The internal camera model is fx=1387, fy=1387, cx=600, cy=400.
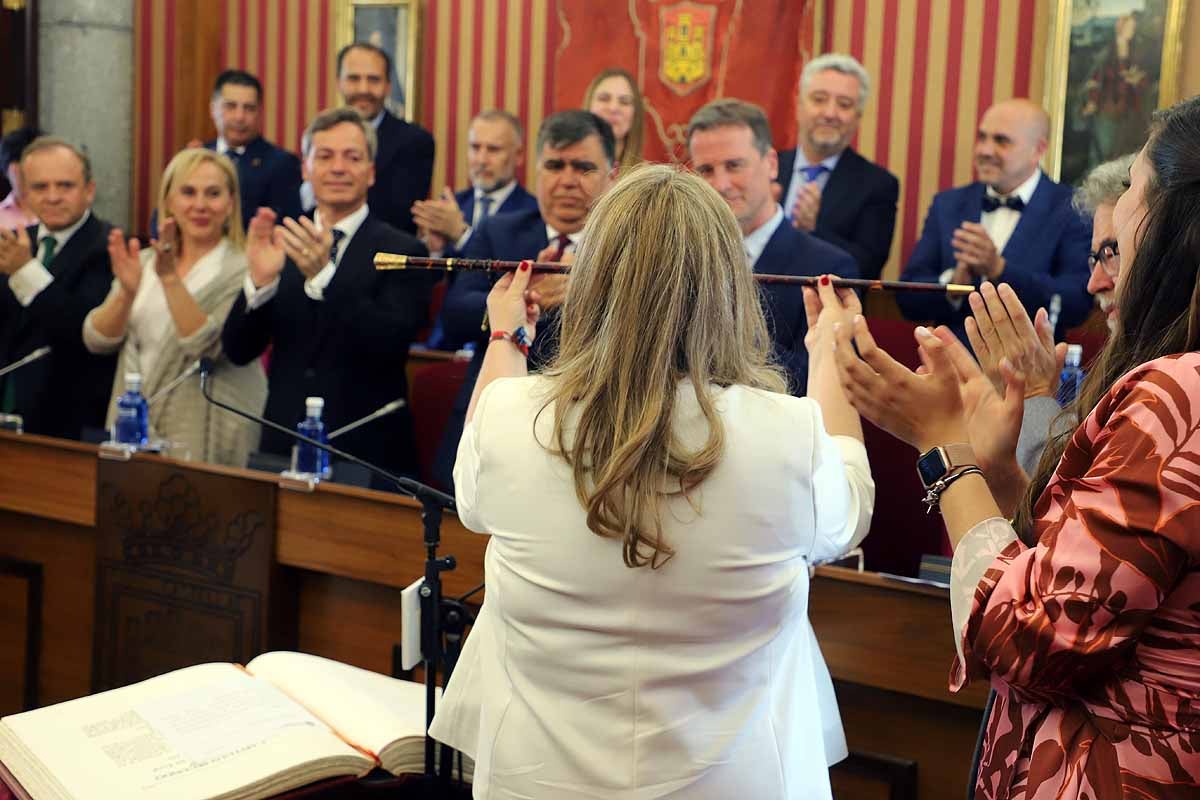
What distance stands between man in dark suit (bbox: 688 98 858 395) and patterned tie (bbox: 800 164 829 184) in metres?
1.47

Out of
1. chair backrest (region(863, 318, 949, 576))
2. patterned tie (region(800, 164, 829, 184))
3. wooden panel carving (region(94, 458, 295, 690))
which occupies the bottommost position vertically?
wooden panel carving (region(94, 458, 295, 690))

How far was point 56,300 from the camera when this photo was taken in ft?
13.7

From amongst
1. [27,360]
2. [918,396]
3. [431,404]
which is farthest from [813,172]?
[918,396]

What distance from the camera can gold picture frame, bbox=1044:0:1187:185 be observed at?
5.36m

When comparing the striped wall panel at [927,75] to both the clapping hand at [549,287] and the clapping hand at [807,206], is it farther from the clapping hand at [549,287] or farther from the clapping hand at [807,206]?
the clapping hand at [549,287]

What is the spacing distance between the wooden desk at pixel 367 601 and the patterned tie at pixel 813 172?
242cm

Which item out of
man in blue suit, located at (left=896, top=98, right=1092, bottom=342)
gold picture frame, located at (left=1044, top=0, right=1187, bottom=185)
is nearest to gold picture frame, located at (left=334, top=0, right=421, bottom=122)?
gold picture frame, located at (left=1044, top=0, right=1187, bottom=185)

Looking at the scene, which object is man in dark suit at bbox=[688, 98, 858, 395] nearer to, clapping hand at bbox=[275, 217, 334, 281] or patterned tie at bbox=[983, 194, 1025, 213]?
clapping hand at bbox=[275, 217, 334, 281]

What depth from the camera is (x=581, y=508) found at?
1562 millimetres

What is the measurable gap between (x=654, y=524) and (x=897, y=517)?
66.9 inches

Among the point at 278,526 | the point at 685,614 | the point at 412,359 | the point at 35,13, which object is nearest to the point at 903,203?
the point at 412,359

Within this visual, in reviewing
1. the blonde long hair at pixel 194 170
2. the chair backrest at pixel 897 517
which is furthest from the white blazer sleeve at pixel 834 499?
the blonde long hair at pixel 194 170

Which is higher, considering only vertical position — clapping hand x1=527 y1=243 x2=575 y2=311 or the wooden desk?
clapping hand x1=527 y1=243 x2=575 y2=311

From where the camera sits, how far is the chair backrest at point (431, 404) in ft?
12.4
